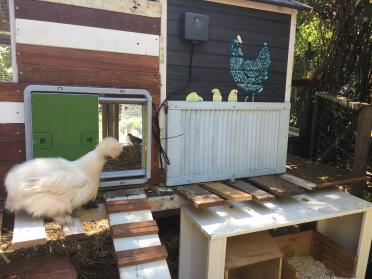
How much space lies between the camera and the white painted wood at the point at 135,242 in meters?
1.99

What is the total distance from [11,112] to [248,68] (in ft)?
6.38

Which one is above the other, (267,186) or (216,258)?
(267,186)

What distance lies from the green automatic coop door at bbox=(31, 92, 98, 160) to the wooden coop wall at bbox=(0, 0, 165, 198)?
0.12 m

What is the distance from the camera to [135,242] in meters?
2.04

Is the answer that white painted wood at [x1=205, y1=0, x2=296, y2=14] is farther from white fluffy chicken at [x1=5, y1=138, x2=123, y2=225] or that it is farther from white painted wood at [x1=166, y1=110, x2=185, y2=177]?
white fluffy chicken at [x1=5, y1=138, x2=123, y2=225]

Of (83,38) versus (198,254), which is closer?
(83,38)

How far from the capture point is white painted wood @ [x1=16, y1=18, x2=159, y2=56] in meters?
2.12

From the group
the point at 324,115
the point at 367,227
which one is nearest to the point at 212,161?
the point at 367,227

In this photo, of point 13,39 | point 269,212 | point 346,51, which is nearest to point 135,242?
point 269,212

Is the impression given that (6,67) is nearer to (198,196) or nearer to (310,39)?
(198,196)

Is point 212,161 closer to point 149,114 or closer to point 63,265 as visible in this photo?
point 149,114

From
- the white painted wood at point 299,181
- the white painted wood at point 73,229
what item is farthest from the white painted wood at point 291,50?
the white painted wood at point 73,229

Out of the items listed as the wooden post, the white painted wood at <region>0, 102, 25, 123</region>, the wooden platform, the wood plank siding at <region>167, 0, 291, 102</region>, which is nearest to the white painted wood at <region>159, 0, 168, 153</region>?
the wood plank siding at <region>167, 0, 291, 102</region>

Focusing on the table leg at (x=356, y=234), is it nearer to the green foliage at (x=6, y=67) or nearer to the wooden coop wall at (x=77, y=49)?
the wooden coop wall at (x=77, y=49)
